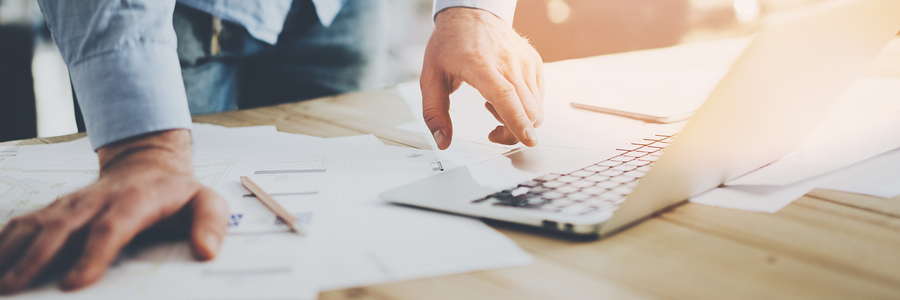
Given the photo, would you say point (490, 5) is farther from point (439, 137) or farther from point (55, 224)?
point (55, 224)

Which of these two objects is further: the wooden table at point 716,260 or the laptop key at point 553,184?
the laptop key at point 553,184

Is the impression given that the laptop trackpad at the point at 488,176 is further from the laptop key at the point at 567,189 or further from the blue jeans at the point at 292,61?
the blue jeans at the point at 292,61

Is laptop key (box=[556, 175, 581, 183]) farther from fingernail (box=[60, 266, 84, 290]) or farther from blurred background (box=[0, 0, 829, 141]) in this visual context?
blurred background (box=[0, 0, 829, 141])

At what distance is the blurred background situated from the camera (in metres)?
1.35

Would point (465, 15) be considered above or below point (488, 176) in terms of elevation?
above

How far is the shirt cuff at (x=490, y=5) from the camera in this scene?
0.75 meters

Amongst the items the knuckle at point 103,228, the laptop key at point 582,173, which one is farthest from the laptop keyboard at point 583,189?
the knuckle at point 103,228

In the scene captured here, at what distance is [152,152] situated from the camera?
0.45 meters

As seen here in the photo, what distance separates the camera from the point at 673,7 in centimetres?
216

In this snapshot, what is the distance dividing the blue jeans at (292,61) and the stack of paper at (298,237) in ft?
1.27

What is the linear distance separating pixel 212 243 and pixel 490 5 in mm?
554

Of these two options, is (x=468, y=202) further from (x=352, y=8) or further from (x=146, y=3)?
(x=352, y=8)

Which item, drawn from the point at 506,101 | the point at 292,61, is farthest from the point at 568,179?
the point at 292,61

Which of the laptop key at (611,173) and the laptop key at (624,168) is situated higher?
the laptop key at (624,168)
